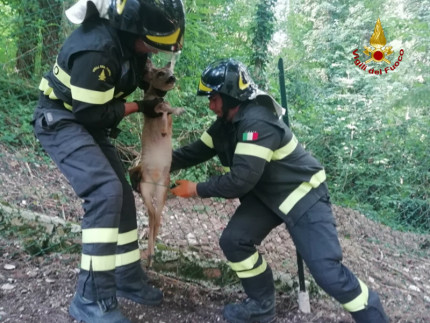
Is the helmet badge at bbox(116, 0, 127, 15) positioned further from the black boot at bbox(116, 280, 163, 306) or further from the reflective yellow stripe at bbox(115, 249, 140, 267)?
the black boot at bbox(116, 280, 163, 306)

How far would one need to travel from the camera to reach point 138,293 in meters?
2.54

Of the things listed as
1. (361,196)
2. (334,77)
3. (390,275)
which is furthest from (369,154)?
(334,77)

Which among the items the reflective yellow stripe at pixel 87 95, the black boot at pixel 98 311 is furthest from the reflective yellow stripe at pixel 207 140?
the black boot at pixel 98 311

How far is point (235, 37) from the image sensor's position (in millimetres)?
7188

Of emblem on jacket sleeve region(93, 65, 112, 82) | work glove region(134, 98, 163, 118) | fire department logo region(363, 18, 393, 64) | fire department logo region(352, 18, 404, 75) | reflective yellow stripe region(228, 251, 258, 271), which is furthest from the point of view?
fire department logo region(363, 18, 393, 64)

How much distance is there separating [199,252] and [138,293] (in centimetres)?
91

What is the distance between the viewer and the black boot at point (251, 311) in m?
2.55

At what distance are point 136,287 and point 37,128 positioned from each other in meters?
1.20

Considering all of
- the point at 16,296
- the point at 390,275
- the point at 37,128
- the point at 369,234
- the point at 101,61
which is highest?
the point at 101,61

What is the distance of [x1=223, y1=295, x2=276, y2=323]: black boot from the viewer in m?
2.55

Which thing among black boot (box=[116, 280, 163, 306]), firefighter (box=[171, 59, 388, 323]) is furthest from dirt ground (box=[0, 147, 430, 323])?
firefighter (box=[171, 59, 388, 323])

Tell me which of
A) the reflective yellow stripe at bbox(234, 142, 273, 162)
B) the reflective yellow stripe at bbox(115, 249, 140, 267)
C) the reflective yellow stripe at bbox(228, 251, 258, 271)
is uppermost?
the reflective yellow stripe at bbox(234, 142, 273, 162)

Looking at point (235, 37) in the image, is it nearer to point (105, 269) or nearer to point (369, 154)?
point (369, 154)

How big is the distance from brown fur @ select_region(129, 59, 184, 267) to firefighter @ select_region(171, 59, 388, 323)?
153mm
